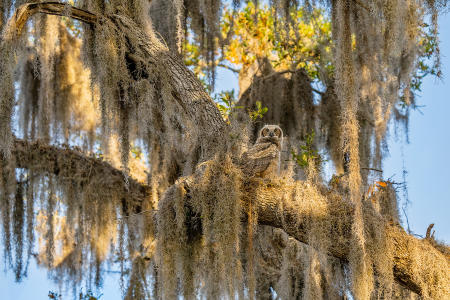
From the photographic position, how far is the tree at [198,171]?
362 centimetres

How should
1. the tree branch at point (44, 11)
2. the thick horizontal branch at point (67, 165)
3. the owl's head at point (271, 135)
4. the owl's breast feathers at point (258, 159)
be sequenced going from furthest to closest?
1. the thick horizontal branch at point (67, 165)
2. the owl's head at point (271, 135)
3. the tree branch at point (44, 11)
4. the owl's breast feathers at point (258, 159)

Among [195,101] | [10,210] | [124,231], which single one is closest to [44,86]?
[10,210]

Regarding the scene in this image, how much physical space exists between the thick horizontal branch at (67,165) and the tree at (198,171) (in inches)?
0.6

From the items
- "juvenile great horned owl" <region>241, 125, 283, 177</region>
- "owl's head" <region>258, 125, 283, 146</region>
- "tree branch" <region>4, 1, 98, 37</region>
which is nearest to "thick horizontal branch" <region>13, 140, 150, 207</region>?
"owl's head" <region>258, 125, 283, 146</region>

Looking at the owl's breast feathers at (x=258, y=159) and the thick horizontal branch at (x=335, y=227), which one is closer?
the thick horizontal branch at (x=335, y=227)

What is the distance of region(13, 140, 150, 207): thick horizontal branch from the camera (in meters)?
5.96

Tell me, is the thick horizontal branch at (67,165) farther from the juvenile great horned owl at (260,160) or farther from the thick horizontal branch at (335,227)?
the thick horizontal branch at (335,227)

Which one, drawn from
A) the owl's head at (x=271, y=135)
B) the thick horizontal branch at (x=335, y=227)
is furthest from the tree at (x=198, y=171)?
the owl's head at (x=271, y=135)

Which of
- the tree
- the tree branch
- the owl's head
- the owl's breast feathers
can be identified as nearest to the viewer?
the tree

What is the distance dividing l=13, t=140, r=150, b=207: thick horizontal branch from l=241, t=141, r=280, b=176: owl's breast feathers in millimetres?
2360

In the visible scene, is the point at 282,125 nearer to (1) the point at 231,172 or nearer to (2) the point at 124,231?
(2) the point at 124,231

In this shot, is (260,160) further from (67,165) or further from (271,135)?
(67,165)

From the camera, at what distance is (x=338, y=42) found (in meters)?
4.25

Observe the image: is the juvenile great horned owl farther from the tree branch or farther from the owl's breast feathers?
the tree branch
